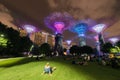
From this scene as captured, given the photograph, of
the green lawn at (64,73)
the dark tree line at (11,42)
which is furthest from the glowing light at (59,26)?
the green lawn at (64,73)

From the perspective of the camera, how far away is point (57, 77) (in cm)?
2347

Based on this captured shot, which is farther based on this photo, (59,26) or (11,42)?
(59,26)

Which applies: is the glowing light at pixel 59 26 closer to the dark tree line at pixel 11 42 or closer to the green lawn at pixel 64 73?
the dark tree line at pixel 11 42

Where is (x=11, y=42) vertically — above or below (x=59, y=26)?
below

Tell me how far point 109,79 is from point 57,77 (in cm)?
750

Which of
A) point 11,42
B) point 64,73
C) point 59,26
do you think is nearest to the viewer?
point 64,73

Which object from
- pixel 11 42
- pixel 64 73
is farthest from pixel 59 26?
pixel 64 73

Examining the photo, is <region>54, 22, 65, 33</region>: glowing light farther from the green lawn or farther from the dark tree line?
the green lawn

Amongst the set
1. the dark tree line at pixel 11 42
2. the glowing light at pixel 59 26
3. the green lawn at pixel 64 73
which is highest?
the glowing light at pixel 59 26

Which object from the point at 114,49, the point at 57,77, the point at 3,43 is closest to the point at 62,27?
the point at 114,49

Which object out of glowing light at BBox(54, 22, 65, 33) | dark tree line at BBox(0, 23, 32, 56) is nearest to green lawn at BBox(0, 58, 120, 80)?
dark tree line at BBox(0, 23, 32, 56)

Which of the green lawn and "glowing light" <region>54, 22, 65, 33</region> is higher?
"glowing light" <region>54, 22, 65, 33</region>

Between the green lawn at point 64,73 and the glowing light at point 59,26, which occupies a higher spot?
the glowing light at point 59,26

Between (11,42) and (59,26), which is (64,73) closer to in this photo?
(11,42)
